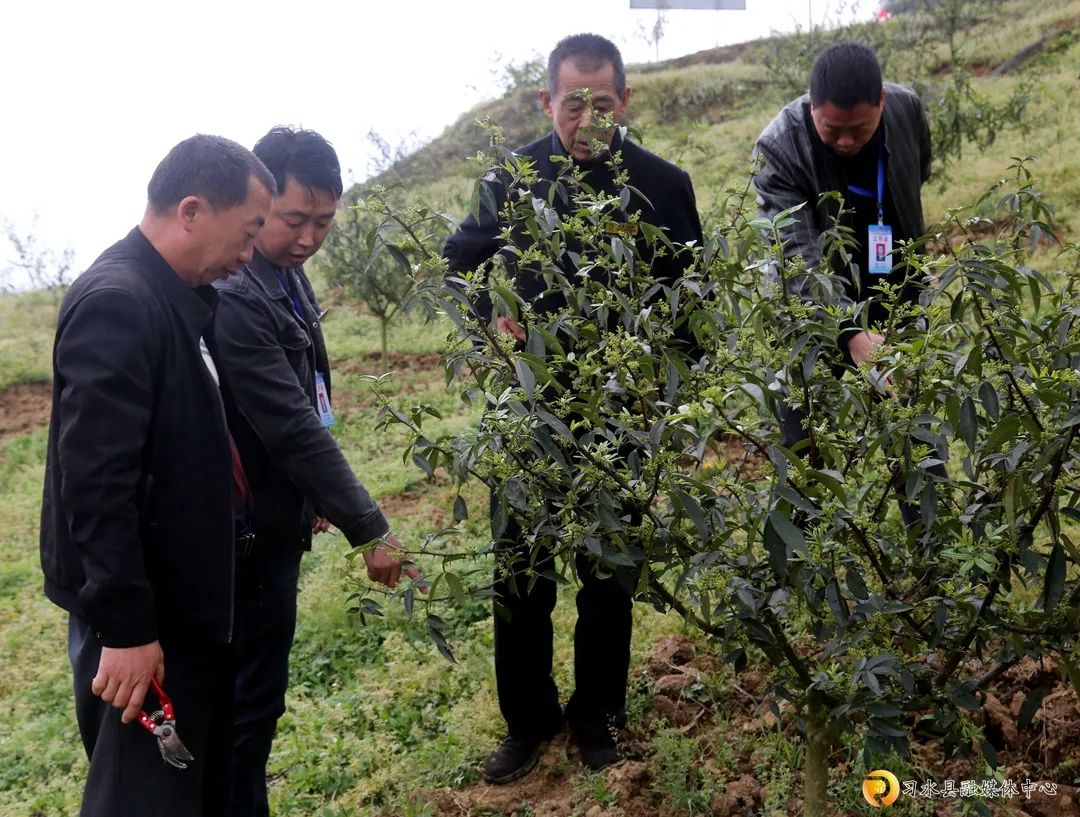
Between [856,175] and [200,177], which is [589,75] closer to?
[856,175]

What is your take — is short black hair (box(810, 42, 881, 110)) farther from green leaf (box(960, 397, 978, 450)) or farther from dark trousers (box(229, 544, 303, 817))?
dark trousers (box(229, 544, 303, 817))

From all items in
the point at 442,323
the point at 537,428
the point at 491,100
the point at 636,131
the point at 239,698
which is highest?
the point at 491,100

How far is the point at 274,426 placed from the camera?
2.49 meters

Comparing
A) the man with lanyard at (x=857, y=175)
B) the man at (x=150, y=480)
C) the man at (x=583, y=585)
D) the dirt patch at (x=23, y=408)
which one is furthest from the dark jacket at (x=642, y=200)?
the dirt patch at (x=23, y=408)

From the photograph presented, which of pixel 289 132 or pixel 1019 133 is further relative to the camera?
pixel 1019 133

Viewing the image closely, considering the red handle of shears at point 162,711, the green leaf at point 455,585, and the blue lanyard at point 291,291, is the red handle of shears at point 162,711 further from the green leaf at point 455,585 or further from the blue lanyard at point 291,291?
the blue lanyard at point 291,291

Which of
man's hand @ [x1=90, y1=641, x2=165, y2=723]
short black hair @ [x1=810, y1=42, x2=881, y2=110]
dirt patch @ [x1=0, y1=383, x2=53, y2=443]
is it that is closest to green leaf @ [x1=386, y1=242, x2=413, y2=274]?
man's hand @ [x1=90, y1=641, x2=165, y2=723]

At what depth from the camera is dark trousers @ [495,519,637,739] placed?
283 centimetres

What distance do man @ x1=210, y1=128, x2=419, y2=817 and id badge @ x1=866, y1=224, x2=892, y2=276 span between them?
163 centimetres

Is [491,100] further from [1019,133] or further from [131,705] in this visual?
[131,705]

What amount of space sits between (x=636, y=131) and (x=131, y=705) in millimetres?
1698

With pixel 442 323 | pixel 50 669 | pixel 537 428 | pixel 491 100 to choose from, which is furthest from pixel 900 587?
pixel 491 100

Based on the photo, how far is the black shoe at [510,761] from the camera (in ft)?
9.66

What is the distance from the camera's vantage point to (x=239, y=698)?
2695 mm
